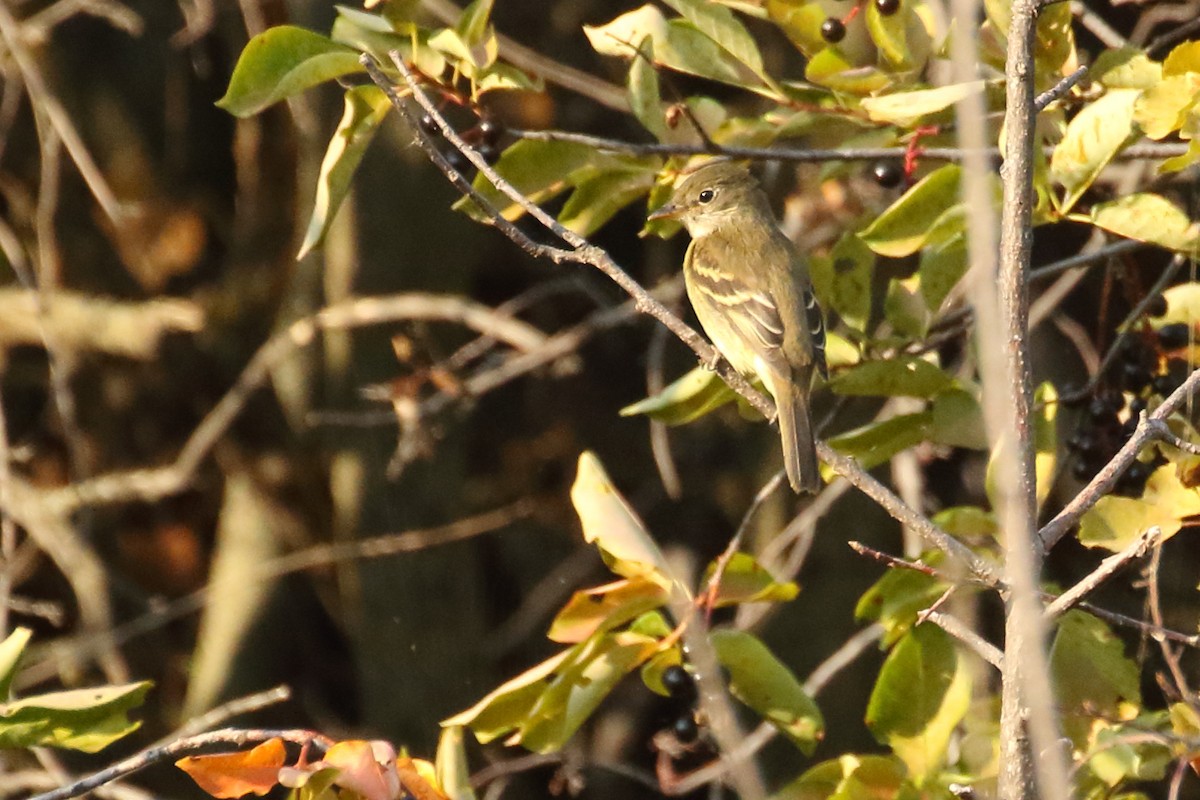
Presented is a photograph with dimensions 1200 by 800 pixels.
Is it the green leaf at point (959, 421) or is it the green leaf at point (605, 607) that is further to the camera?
the green leaf at point (959, 421)

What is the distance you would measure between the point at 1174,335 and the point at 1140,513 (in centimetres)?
73

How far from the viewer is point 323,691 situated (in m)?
7.40

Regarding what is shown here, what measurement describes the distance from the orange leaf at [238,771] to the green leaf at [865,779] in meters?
0.95

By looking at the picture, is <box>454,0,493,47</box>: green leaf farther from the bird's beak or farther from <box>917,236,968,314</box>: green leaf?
<box>917,236,968,314</box>: green leaf

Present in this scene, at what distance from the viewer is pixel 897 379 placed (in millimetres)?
3072

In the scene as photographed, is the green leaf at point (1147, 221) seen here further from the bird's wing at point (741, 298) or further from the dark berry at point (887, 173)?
the bird's wing at point (741, 298)

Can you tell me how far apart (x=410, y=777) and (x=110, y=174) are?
17.1 ft

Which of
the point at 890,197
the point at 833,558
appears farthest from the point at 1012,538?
the point at 833,558

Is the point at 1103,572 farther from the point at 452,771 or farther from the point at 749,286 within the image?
the point at 749,286

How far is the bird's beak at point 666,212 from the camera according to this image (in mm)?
3693

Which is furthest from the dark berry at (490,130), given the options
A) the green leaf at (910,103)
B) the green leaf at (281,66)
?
the green leaf at (910,103)

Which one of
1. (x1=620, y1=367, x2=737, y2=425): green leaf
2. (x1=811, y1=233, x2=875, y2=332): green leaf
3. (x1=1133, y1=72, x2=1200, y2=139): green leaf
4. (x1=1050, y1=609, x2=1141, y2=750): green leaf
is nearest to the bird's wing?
(x1=811, y1=233, x2=875, y2=332): green leaf

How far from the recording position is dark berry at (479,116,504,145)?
3314 millimetres

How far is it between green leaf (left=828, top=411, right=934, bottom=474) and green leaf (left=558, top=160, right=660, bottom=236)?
738 mm
